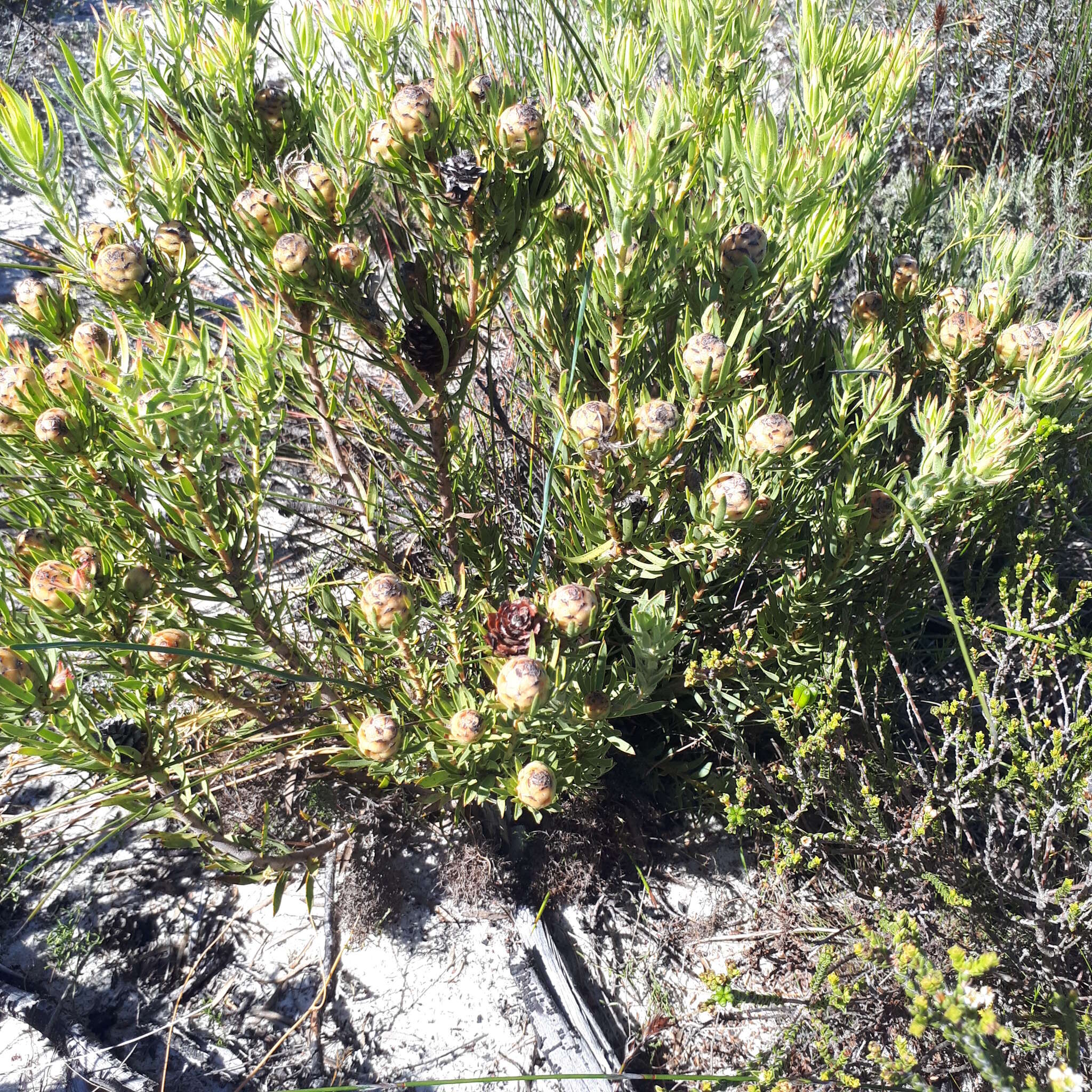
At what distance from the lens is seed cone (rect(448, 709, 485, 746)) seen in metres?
1.48

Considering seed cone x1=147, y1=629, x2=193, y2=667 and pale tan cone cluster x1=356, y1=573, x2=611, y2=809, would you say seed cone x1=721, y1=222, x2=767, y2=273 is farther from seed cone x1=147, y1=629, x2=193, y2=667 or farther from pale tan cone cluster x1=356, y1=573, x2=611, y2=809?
seed cone x1=147, y1=629, x2=193, y2=667

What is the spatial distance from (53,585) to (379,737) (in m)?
0.61

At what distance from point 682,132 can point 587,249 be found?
0.46m

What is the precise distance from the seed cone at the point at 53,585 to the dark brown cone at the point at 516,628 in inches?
28.7

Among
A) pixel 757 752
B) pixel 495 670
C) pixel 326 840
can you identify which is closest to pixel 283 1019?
pixel 326 840

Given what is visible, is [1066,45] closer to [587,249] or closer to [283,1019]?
[587,249]

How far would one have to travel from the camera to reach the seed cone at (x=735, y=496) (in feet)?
4.58

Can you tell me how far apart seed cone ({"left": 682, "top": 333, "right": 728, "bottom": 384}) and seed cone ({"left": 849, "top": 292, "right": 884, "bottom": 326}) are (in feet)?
1.86

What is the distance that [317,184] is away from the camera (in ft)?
4.36

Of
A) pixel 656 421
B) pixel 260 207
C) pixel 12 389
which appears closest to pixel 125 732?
pixel 12 389

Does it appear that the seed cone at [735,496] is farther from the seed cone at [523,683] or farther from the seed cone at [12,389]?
the seed cone at [12,389]

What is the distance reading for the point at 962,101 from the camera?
362cm

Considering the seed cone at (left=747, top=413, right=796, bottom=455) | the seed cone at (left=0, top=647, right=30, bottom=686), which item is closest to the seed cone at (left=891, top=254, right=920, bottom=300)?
the seed cone at (left=747, top=413, right=796, bottom=455)

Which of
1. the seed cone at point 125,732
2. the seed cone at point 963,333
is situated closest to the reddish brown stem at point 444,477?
the seed cone at point 125,732
